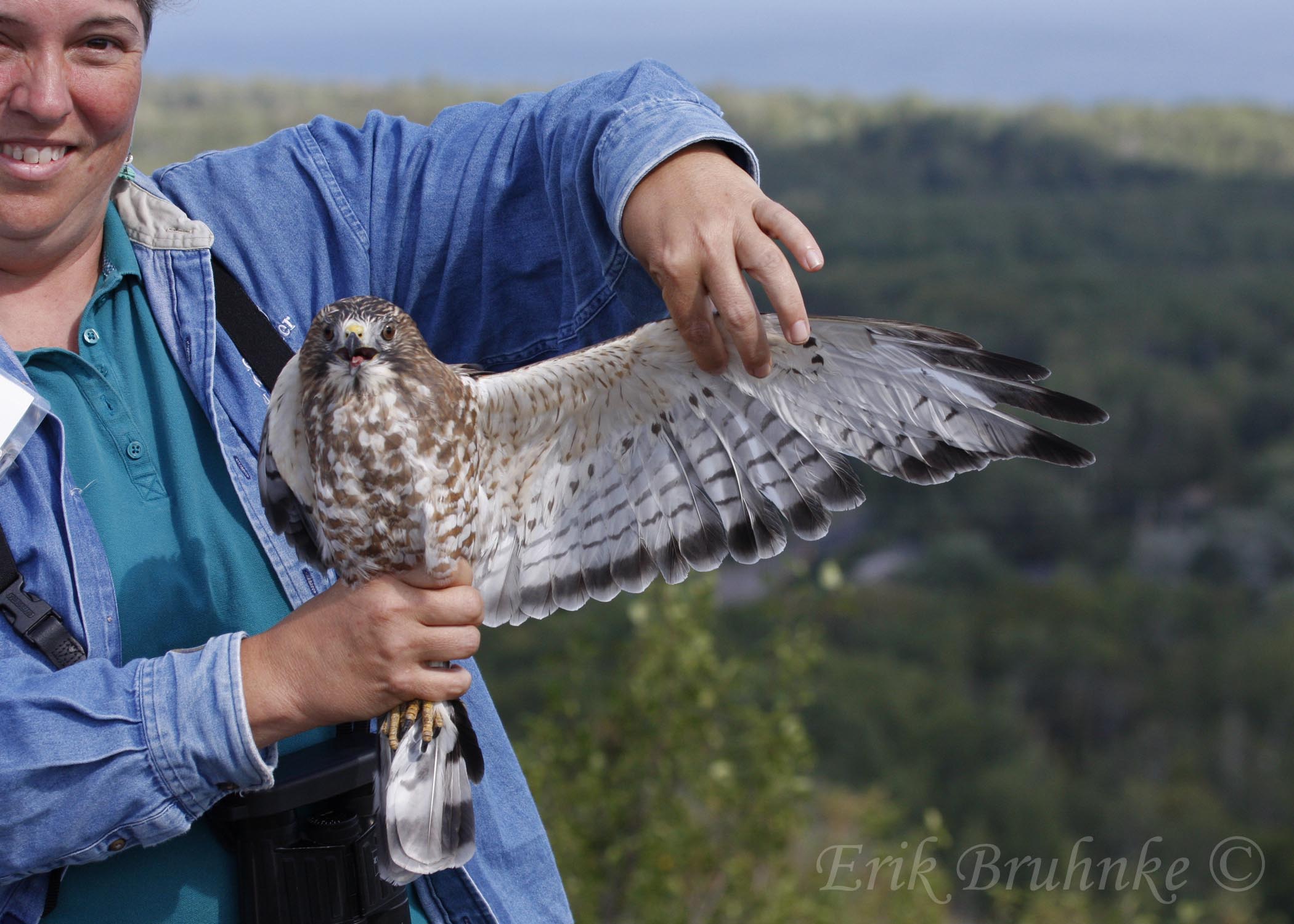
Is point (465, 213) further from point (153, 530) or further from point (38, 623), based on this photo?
point (38, 623)

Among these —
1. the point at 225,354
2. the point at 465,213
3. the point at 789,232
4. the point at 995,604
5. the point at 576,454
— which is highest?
the point at 789,232

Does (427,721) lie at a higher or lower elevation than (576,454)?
lower

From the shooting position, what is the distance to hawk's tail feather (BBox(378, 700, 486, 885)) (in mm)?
1818

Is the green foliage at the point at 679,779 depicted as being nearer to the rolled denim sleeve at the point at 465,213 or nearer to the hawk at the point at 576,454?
the hawk at the point at 576,454

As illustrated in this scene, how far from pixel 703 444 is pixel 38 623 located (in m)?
1.08

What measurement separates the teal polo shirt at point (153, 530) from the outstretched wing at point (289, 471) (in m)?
0.05

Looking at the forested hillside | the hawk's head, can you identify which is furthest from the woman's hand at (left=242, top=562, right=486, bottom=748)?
the forested hillside

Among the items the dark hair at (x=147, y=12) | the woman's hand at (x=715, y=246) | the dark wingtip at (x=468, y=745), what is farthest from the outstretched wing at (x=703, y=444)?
the dark hair at (x=147, y=12)

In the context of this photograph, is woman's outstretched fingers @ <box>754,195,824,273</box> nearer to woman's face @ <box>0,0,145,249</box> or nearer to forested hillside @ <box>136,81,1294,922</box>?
woman's face @ <box>0,0,145,249</box>

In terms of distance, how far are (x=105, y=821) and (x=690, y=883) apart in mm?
3660

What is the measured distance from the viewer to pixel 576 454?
2.14m

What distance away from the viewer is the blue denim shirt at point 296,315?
5.03 ft

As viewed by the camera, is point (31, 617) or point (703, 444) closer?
point (31, 617)

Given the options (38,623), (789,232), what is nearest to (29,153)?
(38,623)
